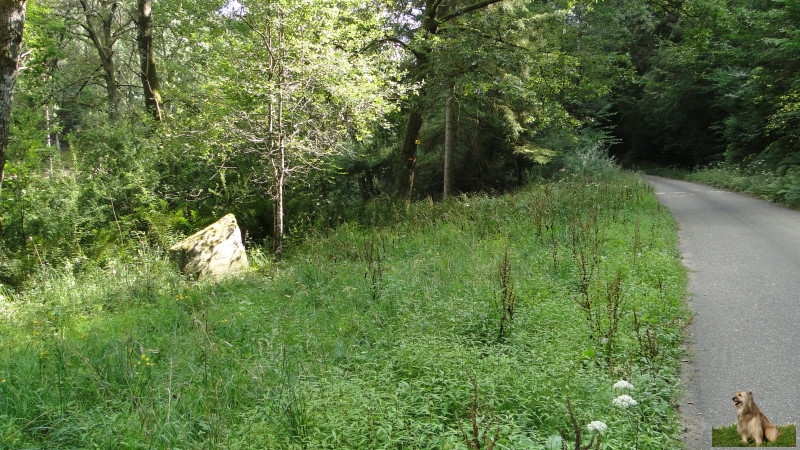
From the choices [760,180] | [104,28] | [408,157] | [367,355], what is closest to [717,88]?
[760,180]

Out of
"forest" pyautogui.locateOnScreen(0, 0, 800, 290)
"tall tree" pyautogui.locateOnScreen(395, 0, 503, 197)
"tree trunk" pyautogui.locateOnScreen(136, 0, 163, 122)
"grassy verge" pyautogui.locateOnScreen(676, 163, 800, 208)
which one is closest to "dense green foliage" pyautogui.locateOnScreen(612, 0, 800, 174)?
"forest" pyautogui.locateOnScreen(0, 0, 800, 290)

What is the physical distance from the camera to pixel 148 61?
53.5 feet

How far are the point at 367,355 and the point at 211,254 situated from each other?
19.5 feet

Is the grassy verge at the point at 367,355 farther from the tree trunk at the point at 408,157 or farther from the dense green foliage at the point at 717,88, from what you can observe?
the dense green foliage at the point at 717,88

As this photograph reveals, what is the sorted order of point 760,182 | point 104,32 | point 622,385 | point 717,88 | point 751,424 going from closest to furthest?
point 751,424, point 622,385, point 760,182, point 104,32, point 717,88

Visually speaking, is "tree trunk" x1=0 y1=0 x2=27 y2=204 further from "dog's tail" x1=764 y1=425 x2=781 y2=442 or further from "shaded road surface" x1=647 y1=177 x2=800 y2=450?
"dog's tail" x1=764 y1=425 x2=781 y2=442

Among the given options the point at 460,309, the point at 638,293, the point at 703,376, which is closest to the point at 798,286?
the point at 638,293

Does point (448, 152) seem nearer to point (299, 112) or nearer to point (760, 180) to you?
point (299, 112)

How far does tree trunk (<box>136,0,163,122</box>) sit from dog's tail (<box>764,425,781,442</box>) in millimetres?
16455

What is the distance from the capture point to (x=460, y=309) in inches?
213

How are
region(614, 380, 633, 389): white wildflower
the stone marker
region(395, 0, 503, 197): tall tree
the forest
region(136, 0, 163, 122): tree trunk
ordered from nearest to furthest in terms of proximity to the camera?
1. region(614, 380, 633, 389): white wildflower
2. the stone marker
3. the forest
4. region(395, 0, 503, 197): tall tree
5. region(136, 0, 163, 122): tree trunk

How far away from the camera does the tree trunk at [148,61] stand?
52.2ft

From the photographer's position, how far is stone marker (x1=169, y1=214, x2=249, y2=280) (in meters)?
9.25

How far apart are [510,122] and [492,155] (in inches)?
155
